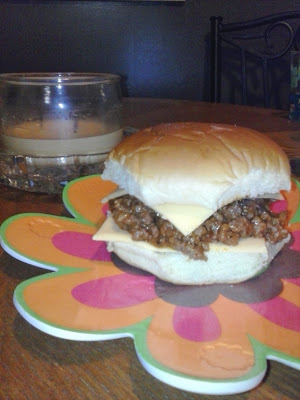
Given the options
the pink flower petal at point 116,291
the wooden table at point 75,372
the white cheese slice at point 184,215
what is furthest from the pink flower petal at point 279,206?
the wooden table at point 75,372

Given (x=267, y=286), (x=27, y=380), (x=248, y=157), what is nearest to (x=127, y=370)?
(x=27, y=380)

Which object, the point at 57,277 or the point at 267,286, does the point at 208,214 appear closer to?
the point at 267,286

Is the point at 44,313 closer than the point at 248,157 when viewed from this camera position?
Yes

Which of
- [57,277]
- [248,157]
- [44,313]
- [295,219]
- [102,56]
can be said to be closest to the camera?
[44,313]

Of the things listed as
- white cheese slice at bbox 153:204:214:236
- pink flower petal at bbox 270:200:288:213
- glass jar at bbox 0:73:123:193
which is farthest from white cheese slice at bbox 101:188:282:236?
glass jar at bbox 0:73:123:193

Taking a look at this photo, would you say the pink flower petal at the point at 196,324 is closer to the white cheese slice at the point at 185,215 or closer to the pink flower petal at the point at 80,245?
the white cheese slice at the point at 185,215

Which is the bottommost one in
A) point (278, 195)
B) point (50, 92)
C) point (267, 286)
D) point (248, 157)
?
point (267, 286)
